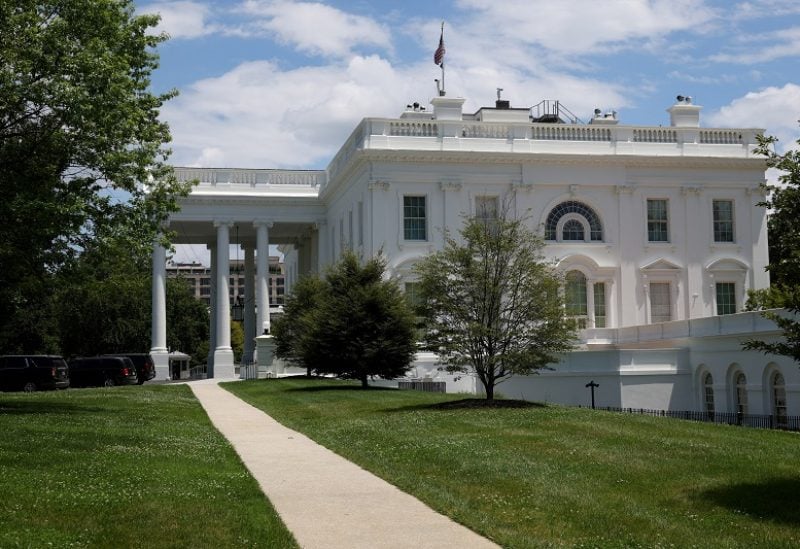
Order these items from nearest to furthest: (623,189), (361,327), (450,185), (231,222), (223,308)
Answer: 1. (361,327)
2. (450,185)
3. (623,189)
4. (231,222)
5. (223,308)

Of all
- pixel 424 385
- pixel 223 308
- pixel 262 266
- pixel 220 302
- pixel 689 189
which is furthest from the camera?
pixel 220 302

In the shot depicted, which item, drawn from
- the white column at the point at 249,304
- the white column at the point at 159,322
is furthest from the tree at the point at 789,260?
the white column at the point at 249,304

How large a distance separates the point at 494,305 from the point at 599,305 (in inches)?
1056

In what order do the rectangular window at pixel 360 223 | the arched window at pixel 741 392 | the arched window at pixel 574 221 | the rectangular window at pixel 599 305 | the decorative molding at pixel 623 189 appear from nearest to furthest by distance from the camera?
the arched window at pixel 741 392 < the rectangular window at pixel 599 305 < the arched window at pixel 574 221 < the rectangular window at pixel 360 223 < the decorative molding at pixel 623 189

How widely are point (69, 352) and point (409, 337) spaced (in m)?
54.5

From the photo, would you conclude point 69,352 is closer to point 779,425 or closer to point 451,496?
point 779,425

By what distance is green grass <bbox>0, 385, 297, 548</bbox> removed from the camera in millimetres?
10180

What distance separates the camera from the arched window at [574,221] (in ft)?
174

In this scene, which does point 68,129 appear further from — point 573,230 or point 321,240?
point 321,240

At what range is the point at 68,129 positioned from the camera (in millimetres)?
24750

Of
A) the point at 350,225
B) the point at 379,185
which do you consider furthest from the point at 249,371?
the point at 379,185

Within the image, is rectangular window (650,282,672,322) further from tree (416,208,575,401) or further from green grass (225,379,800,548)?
green grass (225,379,800,548)

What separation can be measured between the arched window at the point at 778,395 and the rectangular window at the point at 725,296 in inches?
909

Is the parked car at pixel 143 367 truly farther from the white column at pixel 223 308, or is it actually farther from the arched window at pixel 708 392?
the arched window at pixel 708 392
